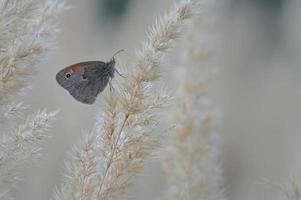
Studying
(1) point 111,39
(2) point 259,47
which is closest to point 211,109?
(1) point 111,39

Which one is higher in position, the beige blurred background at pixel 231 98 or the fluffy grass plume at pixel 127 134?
the fluffy grass plume at pixel 127 134

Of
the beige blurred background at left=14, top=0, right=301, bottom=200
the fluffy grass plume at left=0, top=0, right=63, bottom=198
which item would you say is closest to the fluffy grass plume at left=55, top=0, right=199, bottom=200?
the fluffy grass plume at left=0, top=0, right=63, bottom=198

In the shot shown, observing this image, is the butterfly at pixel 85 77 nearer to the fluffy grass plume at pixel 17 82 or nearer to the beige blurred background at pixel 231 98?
the fluffy grass plume at pixel 17 82

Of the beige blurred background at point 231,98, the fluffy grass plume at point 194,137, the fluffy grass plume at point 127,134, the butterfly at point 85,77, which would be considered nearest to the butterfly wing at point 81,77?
the butterfly at point 85,77

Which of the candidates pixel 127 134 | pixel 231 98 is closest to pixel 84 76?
pixel 127 134

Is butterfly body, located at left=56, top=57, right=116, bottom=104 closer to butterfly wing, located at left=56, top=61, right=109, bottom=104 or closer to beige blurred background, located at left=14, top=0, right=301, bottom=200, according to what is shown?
butterfly wing, located at left=56, top=61, right=109, bottom=104

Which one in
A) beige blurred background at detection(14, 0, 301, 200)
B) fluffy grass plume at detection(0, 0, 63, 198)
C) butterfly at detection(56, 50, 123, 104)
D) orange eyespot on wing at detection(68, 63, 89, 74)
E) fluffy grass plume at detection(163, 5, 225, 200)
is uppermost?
fluffy grass plume at detection(0, 0, 63, 198)
